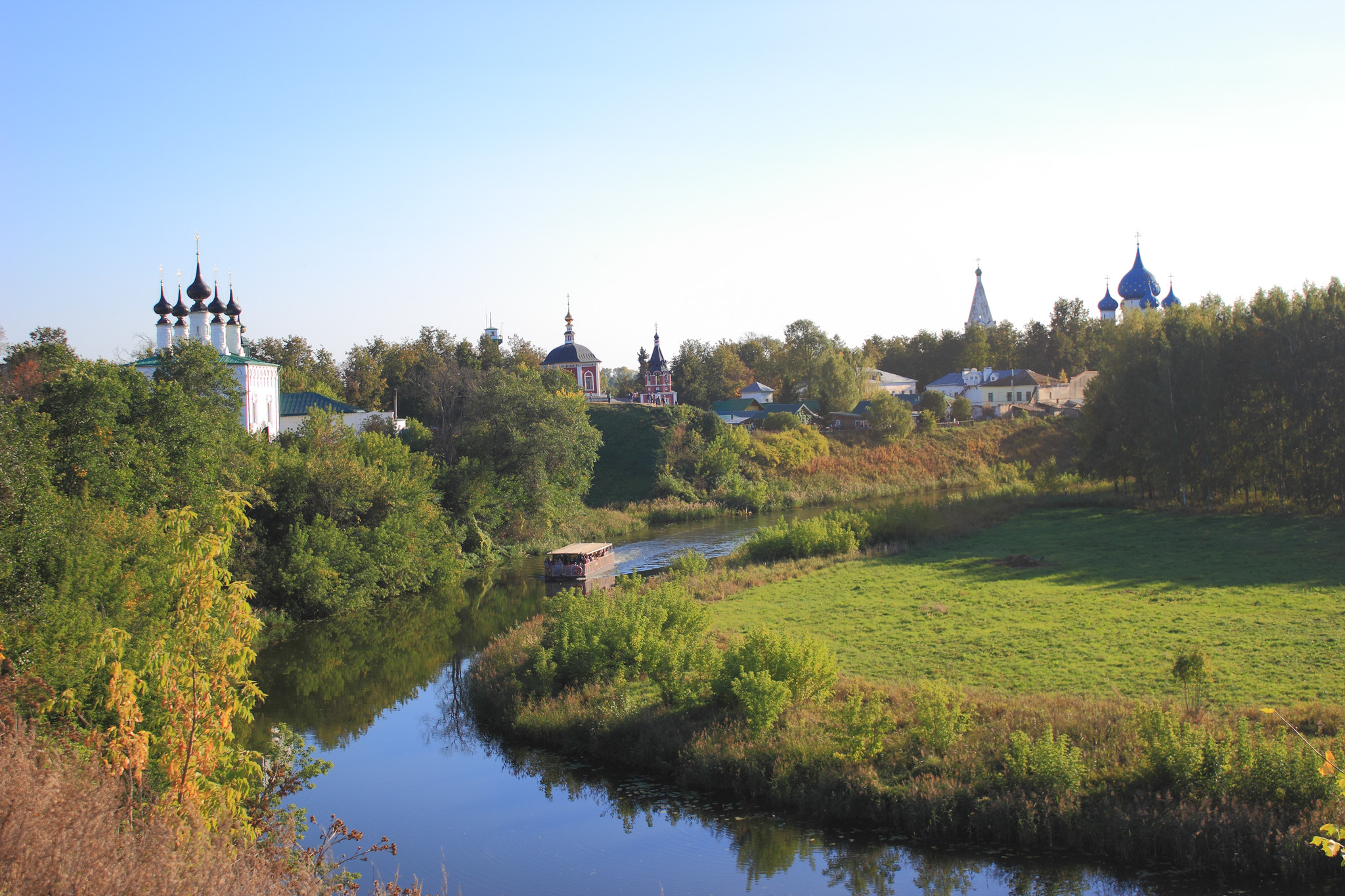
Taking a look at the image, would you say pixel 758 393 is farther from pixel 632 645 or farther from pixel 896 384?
pixel 632 645

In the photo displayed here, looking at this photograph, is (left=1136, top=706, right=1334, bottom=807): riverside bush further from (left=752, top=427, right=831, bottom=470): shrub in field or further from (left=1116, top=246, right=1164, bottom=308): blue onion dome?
(left=1116, top=246, right=1164, bottom=308): blue onion dome

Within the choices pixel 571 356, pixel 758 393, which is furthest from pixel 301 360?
pixel 758 393

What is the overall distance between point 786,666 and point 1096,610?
1085 centimetres

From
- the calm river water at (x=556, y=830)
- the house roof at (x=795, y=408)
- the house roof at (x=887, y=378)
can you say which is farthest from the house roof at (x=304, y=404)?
the house roof at (x=887, y=378)

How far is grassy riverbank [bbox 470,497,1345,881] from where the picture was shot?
1243cm

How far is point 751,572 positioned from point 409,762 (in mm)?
16176

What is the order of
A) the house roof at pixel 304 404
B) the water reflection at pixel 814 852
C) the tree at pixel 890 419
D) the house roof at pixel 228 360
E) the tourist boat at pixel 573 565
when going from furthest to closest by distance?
the tree at pixel 890 419
the house roof at pixel 304 404
the house roof at pixel 228 360
the tourist boat at pixel 573 565
the water reflection at pixel 814 852

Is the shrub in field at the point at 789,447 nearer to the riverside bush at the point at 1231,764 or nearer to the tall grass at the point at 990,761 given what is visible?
the tall grass at the point at 990,761

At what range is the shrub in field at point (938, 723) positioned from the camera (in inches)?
570

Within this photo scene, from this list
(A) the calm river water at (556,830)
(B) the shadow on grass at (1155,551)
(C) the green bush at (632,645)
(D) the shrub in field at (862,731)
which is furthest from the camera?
(B) the shadow on grass at (1155,551)

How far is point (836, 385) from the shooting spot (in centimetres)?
8138

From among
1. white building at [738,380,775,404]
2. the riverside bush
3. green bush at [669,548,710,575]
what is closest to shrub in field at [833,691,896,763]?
the riverside bush

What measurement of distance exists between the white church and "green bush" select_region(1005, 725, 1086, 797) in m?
34.7

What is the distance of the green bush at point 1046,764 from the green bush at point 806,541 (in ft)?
71.0
